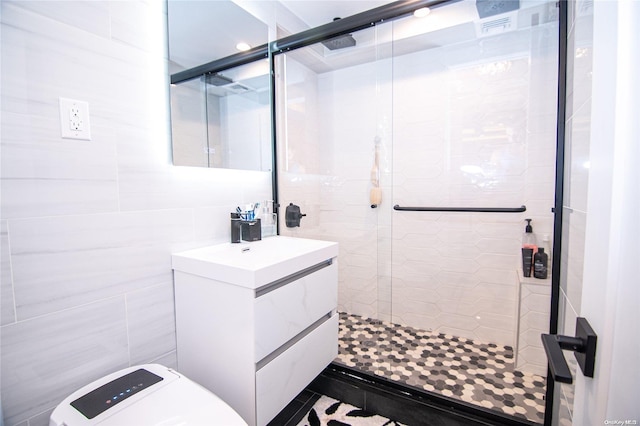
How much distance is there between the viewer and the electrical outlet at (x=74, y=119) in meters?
0.94

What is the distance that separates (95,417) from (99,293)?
41 centimetres

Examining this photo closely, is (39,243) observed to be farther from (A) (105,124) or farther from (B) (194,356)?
(B) (194,356)

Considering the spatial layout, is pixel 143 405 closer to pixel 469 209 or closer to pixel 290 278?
pixel 290 278

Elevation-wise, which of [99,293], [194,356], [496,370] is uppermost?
[99,293]

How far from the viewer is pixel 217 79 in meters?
1.54

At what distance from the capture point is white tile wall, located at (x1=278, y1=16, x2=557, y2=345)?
1.85m

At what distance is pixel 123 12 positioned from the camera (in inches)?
43.1

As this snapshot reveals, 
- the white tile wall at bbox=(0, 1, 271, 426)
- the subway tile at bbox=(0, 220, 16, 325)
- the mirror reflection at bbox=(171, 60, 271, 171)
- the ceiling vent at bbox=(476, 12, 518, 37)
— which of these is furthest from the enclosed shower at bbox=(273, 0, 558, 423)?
the subway tile at bbox=(0, 220, 16, 325)

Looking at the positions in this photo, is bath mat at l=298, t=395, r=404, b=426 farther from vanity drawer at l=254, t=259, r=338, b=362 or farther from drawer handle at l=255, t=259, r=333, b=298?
drawer handle at l=255, t=259, r=333, b=298


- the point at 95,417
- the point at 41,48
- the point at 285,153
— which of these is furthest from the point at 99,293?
the point at 285,153

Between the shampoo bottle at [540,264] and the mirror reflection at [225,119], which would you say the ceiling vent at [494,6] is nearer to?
the mirror reflection at [225,119]

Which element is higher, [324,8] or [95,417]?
[324,8]

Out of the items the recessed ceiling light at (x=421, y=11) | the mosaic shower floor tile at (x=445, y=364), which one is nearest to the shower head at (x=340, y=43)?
the recessed ceiling light at (x=421, y=11)

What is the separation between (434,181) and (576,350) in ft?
5.77
